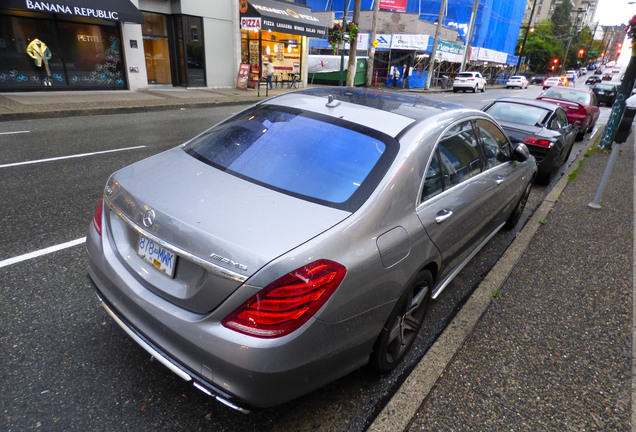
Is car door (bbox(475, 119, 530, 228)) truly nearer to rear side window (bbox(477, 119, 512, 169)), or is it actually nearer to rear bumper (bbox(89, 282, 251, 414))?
rear side window (bbox(477, 119, 512, 169))

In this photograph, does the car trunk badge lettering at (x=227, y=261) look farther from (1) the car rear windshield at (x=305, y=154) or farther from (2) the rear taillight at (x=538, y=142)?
(2) the rear taillight at (x=538, y=142)

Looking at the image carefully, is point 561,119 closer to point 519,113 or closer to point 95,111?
point 519,113

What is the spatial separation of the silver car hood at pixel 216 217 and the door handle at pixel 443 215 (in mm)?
814

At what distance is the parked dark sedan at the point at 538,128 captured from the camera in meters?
6.65

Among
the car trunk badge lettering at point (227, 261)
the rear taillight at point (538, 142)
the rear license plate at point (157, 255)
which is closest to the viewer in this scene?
the car trunk badge lettering at point (227, 261)

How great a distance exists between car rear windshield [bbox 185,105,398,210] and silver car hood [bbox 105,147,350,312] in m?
0.12

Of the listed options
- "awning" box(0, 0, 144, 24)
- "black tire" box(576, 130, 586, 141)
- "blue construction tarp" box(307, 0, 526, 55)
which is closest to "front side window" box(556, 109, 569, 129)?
"black tire" box(576, 130, 586, 141)

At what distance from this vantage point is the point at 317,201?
6.62 ft

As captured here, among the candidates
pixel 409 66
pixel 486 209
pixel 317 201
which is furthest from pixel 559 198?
pixel 409 66

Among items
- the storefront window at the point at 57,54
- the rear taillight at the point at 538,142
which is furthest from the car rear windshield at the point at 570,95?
the storefront window at the point at 57,54

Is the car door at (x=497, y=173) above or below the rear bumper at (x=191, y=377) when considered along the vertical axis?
above

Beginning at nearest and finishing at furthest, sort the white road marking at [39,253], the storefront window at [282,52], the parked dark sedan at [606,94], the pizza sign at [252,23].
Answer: the white road marking at [39,253], the pizza sign at [252,23], the storefront window at [282,52], the parked dark sedan at [606,94]

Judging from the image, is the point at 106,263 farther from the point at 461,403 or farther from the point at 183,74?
the point at 183,74

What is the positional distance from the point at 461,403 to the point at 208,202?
6.02 feet
